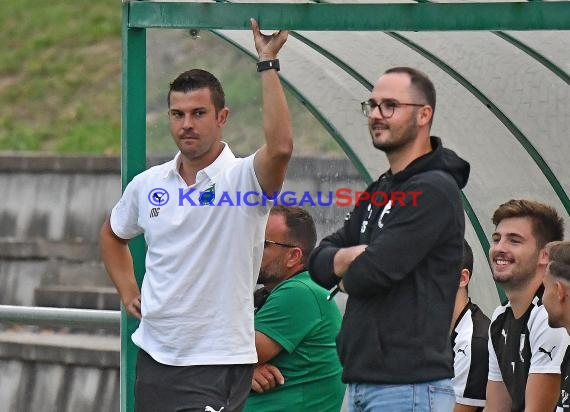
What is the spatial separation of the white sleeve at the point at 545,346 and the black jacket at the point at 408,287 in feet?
3.54

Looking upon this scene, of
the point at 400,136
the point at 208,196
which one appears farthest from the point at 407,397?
the point at 208,196

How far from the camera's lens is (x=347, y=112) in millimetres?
8359

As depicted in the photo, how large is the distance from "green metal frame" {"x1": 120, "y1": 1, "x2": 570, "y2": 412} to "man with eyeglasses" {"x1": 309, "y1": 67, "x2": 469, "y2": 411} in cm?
74

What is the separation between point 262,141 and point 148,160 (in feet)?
2.53

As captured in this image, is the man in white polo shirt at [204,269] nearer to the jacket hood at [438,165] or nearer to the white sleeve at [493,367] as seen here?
the jacket hood at [438,165]

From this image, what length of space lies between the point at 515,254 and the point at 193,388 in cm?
170

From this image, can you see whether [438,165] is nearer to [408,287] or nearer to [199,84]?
[408,287]

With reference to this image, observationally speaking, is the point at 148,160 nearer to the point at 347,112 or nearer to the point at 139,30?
the point at 139,30

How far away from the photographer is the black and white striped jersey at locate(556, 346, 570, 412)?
6.45 metres

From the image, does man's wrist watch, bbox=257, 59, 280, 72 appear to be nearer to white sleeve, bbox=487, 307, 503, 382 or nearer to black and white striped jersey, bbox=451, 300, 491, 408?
white sleeve, bbox=487, 307, 503, 382

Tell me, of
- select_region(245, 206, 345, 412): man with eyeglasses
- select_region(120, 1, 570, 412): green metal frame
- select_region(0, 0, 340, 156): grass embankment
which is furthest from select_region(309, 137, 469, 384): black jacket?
select_region(0, 0, 340, 156): grass embankment

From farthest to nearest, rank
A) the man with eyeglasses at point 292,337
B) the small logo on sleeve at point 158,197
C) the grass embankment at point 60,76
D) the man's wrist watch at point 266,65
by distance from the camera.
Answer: the grass embankment at point 60,76
the man with eyeglasses at point 292,337
the small logo on sleeve at point 158,197
the man's wrist watch at point 266,65

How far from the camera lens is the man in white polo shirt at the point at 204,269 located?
636cm

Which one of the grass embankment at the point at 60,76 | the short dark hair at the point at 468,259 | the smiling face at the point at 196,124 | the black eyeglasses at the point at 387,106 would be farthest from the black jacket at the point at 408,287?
the grass embankment at the point at 60,76
